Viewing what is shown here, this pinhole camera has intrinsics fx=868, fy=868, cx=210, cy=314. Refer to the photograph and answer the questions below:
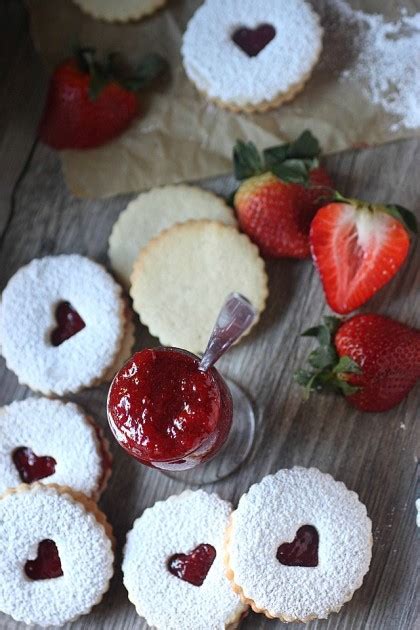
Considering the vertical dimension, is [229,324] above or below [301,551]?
above

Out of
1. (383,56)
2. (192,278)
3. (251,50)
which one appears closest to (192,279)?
(192,278)

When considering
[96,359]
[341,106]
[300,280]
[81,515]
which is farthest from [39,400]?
[341,106]

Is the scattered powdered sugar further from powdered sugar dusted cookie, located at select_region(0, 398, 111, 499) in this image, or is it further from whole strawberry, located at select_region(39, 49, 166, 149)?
powdered sugar dusted cookie, located at select_region(0, 398, 111, 499)

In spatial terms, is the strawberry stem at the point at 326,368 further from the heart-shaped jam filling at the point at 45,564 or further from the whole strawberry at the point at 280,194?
the heart-shaped jam filling at the point at 45,564

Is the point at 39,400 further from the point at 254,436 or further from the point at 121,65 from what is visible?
the point at 121,65

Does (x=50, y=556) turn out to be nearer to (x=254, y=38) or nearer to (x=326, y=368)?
(x=326, y=368)

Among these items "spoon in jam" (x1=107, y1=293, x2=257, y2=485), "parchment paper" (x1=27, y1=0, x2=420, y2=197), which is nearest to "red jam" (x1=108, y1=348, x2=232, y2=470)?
"spoon in jam" (x1=107, y1=293, x2=257, y2=485)

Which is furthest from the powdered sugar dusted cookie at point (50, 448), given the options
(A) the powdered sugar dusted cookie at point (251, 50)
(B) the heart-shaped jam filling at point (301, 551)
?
(A) the powdered sugar dusted cookie at point (251, 50)
